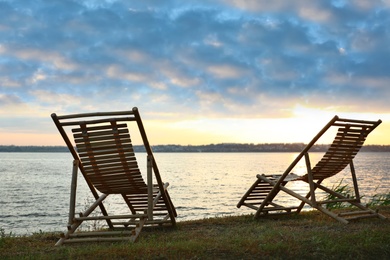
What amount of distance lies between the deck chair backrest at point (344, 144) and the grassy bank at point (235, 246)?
4.49 feet

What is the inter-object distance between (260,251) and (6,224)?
18940mm

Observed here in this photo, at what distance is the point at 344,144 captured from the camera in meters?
7.91

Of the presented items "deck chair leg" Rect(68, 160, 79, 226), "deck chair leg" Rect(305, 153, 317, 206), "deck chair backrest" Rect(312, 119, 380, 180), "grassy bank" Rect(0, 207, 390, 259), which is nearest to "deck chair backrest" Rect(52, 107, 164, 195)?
→ "deck chair leg" Rect(68, 160, 79, 226)

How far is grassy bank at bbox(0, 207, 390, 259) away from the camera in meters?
5.04

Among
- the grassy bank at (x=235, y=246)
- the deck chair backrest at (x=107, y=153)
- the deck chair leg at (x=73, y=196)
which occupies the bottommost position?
the grassy bank at (x=235, y=246)

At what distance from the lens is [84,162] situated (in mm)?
6574

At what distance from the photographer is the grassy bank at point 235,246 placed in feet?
16.5

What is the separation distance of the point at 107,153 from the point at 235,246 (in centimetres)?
225

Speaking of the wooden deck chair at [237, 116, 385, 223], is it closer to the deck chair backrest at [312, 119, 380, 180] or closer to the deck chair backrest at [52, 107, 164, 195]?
the deck chair backrest at [312, 119, 380, 180]

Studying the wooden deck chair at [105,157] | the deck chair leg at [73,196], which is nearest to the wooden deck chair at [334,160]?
the wooden deck chair at [105,157]

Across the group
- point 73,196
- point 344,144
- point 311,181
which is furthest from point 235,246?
point 344,144

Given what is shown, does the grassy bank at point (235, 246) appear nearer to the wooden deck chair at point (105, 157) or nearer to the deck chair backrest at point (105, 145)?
the wooden deck chair at point (105, 157)

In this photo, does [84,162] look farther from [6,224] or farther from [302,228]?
[6,224]

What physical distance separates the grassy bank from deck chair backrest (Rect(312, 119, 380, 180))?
1.37m
